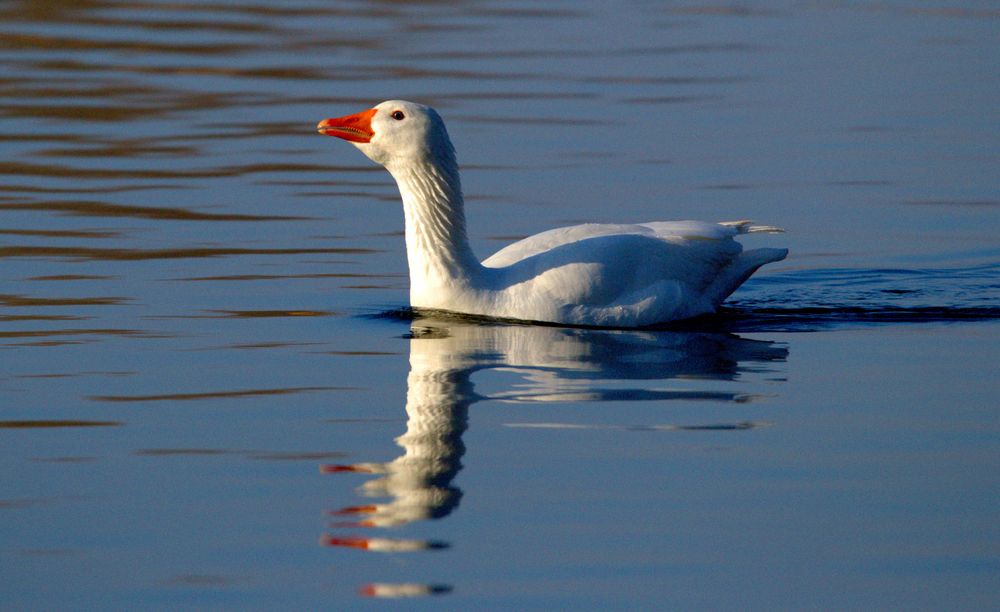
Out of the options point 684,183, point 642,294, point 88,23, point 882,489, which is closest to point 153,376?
point 642,294

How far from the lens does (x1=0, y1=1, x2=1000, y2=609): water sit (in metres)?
6.18

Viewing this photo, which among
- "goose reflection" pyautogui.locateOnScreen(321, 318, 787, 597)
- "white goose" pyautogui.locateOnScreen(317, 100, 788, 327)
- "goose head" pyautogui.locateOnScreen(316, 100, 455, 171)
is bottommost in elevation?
"goose reflection" pyautogui.locateOnScreen(321, 318, 787, 597)

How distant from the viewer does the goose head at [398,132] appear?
35.2 ft

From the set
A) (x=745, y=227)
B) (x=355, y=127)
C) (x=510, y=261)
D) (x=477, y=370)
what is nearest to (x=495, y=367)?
(x=477, y=370)

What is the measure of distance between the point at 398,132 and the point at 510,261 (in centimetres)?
116

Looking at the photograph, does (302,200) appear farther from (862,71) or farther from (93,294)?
(862,71)

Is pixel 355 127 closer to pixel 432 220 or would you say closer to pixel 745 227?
pixel 432 220

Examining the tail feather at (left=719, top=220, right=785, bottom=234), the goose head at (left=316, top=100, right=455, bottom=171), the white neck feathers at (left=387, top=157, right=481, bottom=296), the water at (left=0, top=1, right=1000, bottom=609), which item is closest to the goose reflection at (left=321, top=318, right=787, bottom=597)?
the water at (left=0, top=1, right=1000, bottom=609)

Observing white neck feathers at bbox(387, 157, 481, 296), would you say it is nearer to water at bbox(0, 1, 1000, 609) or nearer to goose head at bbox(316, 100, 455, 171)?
goose head at bbox(316, 100, 455, 171)

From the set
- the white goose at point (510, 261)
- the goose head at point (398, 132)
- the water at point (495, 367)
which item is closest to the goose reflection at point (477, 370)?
the water at point (495, 367)

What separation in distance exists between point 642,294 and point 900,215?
460 cm

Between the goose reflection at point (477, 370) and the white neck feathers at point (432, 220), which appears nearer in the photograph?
the goose reflection at point (477, 370)

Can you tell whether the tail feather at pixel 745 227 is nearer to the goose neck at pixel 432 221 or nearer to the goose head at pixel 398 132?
the goose neck at pixel 432 221

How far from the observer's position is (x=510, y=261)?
10.9 metres
